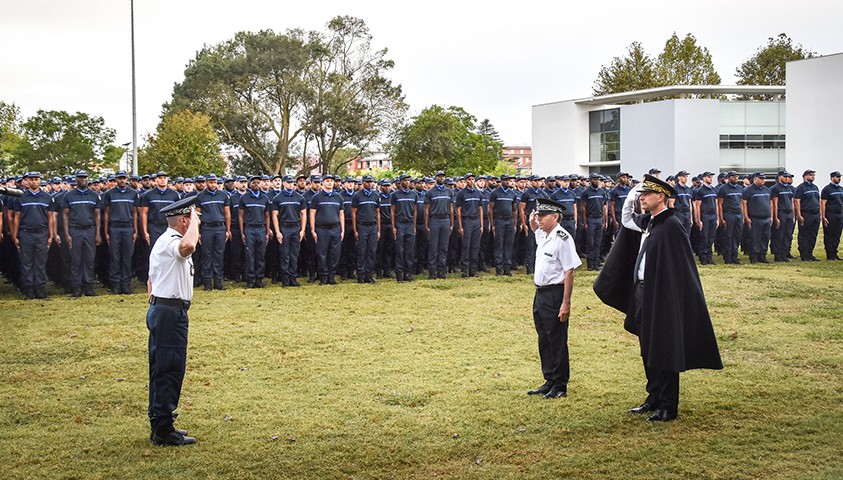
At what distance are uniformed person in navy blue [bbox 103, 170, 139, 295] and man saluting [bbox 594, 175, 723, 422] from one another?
10677mm

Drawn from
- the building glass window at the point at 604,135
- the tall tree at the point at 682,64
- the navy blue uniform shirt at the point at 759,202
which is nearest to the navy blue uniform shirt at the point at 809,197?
the navy blue uniform shirt at the point at 759,202

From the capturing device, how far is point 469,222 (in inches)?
682

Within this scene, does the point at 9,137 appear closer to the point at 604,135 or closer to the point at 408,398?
the point at 604,135

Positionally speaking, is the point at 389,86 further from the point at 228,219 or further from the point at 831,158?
the point at 228,219

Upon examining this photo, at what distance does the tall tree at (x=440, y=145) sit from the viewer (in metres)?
53.8

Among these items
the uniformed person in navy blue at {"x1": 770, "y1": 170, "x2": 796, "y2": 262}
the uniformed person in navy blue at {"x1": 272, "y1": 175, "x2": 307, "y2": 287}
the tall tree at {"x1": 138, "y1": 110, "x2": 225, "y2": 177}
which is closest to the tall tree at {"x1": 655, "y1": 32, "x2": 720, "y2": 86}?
the tall tree at {"x1": 138, "y1": 110, "x2": 225, "y2": 177}

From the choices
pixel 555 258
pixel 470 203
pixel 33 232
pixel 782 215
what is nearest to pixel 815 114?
pixel 782 215

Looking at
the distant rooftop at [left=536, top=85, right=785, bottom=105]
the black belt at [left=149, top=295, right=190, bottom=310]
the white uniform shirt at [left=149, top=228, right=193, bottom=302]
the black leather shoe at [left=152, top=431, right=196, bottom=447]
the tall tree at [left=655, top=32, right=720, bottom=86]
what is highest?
the tall tree at [left=655, top=32, right=720, bottom=86]

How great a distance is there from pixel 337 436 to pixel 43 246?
32.2ft

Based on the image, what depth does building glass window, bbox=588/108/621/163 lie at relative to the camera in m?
54.4

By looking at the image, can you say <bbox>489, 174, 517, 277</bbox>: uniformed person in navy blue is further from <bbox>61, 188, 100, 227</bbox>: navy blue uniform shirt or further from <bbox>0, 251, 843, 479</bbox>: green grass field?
<bbox>61, 188, 100, 227</bbox>: navy blue uniform shirt

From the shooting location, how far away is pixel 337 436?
6621 mm

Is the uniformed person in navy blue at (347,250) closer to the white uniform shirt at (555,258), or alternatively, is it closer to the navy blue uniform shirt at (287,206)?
the navy blue uniform shirt at (287,206)

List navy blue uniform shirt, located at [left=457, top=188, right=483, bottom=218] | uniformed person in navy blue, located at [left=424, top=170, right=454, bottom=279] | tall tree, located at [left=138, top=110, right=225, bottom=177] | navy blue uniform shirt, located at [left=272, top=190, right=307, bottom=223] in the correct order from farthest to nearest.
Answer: tall tree, located at [left=138, top=110, right=225, bottom=177]
navy blue uniform shirt, located at [left=457, top=188, right=483, bottom=218]
uniformed person in navy blue, located at [left=424, top=170, right=454, bottom=279]
navy blue uniform shirt, located at [left=272, top=190, right=307, bottom=223]
